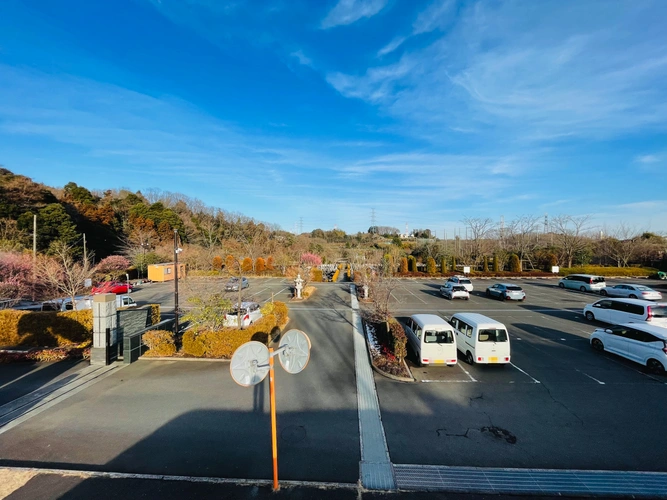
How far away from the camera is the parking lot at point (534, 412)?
5.55 meters

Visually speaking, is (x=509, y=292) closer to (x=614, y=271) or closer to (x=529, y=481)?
(x=529, y=481)

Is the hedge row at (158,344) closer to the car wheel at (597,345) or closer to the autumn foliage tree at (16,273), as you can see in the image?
the autumn foliage tree at (16,273)

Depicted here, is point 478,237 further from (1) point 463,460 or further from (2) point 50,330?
(2) point 50,330

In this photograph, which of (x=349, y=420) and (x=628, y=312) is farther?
(x=628, y=312)

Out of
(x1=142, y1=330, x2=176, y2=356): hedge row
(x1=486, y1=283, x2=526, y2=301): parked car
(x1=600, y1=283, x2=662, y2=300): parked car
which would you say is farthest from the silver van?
→ (x1=142, y1=330, x2=176, y2=356): hedge row

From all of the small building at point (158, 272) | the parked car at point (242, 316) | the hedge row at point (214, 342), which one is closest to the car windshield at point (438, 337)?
the hedge row at point (214, 342)

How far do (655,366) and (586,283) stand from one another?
2036 cm

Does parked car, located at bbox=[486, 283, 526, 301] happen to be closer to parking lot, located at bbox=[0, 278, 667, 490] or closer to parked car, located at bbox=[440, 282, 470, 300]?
parked car, located at bbox=[440, 282, 470, 300]

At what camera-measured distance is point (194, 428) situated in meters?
6.42

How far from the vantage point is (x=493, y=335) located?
31.5 ft

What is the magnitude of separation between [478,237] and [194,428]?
1812 inches

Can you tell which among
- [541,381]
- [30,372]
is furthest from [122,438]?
[541,381]

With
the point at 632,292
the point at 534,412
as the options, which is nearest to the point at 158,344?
the point at 534,412

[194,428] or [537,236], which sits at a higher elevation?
[537,236]
